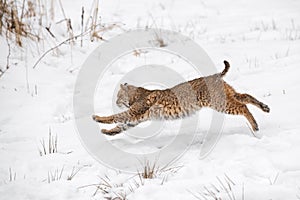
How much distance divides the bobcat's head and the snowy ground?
1.06 ft

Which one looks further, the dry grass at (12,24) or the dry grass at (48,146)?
the dry grass at (12,24)

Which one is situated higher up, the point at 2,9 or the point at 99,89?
the point at 2,9

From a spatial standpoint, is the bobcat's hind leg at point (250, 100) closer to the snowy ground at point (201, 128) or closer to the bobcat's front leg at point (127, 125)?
the snowy ground at point (201, 128)

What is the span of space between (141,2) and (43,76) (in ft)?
16.2

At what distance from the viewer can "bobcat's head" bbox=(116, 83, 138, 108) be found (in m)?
4.56

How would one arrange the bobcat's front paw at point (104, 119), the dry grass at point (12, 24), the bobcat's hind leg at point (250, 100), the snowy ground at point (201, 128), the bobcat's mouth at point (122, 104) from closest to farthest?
1. the snowy ground at point (201, 128)
2. the bobcat's hind leg at point (250, 100)
3. the bobcat's front paw at point (104, 119)
4. the bobcat's mouth at point (122, 104)
5. the dry grass at point (12, 24)

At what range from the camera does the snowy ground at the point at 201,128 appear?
3.09 meters

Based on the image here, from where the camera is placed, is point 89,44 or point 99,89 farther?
point 89,44

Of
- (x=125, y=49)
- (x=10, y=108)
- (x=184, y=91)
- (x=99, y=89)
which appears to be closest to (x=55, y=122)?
(x=10, y=108)

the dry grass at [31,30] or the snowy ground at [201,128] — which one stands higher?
the dry grass at [31,30]

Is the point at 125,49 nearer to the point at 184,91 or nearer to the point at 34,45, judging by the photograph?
the point at 34,45

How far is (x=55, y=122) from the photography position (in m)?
4.70

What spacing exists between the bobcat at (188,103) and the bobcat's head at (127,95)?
5.0 inches

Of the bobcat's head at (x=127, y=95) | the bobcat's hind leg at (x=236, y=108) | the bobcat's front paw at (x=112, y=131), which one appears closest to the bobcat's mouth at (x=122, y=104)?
the bobcat's head at (x=127, y=95)
